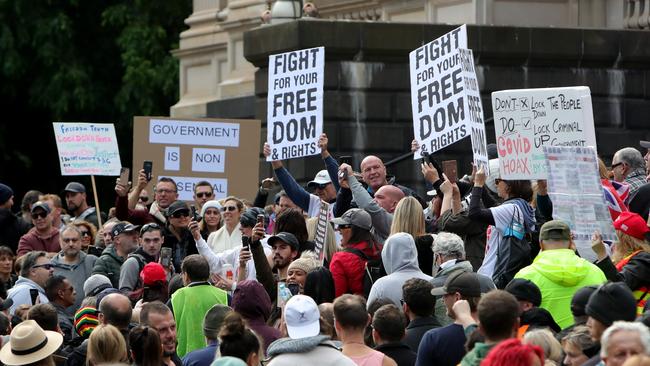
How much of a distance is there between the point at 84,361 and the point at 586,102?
425 cm

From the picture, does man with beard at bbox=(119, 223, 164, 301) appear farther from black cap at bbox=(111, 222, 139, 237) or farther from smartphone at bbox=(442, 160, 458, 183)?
smartphone at bbox=(442, 160, 458, 183)

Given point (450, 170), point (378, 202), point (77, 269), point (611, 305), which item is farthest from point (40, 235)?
point (611, 305)

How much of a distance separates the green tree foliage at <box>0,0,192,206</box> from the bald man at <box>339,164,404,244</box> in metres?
19.7

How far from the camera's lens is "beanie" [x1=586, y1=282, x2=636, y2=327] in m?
9.12

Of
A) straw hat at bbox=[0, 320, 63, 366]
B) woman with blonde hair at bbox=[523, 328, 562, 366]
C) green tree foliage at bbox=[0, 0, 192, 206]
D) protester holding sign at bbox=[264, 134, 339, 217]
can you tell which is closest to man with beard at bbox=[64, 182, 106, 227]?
protester holding sign at bbox=[264, 134, 339, 217]

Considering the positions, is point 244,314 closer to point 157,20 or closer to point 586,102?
point 586,102

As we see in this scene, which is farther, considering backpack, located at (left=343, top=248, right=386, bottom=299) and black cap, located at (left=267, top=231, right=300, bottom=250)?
black cap, located at (left=267, top=231, right=300, bottom=250)

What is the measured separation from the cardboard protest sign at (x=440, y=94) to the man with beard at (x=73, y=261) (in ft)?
9.45

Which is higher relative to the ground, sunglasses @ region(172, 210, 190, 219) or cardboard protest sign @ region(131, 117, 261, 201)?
cardboard protest sign @ region(131, 117, 261, 201)

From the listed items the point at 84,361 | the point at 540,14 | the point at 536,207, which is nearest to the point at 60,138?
the point at 540,14

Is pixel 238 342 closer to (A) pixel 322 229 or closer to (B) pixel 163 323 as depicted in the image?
(B) pixel 163 323

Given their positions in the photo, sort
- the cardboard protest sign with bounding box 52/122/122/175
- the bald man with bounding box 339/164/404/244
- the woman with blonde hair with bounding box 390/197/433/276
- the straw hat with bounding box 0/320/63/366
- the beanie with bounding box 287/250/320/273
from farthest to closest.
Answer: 1. the cardboard protest sign with bounding box 52/122/122/175
2. the bald man with bounding box 339/164/404/244
3. the woman with blonde hair with bounding box 390/197/433/276
4. the beanie with bounding box 287/250/320/273
5. the straw hat with bounding box 0/320/63/366

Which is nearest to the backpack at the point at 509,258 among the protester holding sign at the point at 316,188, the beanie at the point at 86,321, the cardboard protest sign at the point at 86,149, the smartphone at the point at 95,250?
the beanie at the point at 86,321

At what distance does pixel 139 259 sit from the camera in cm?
1460
